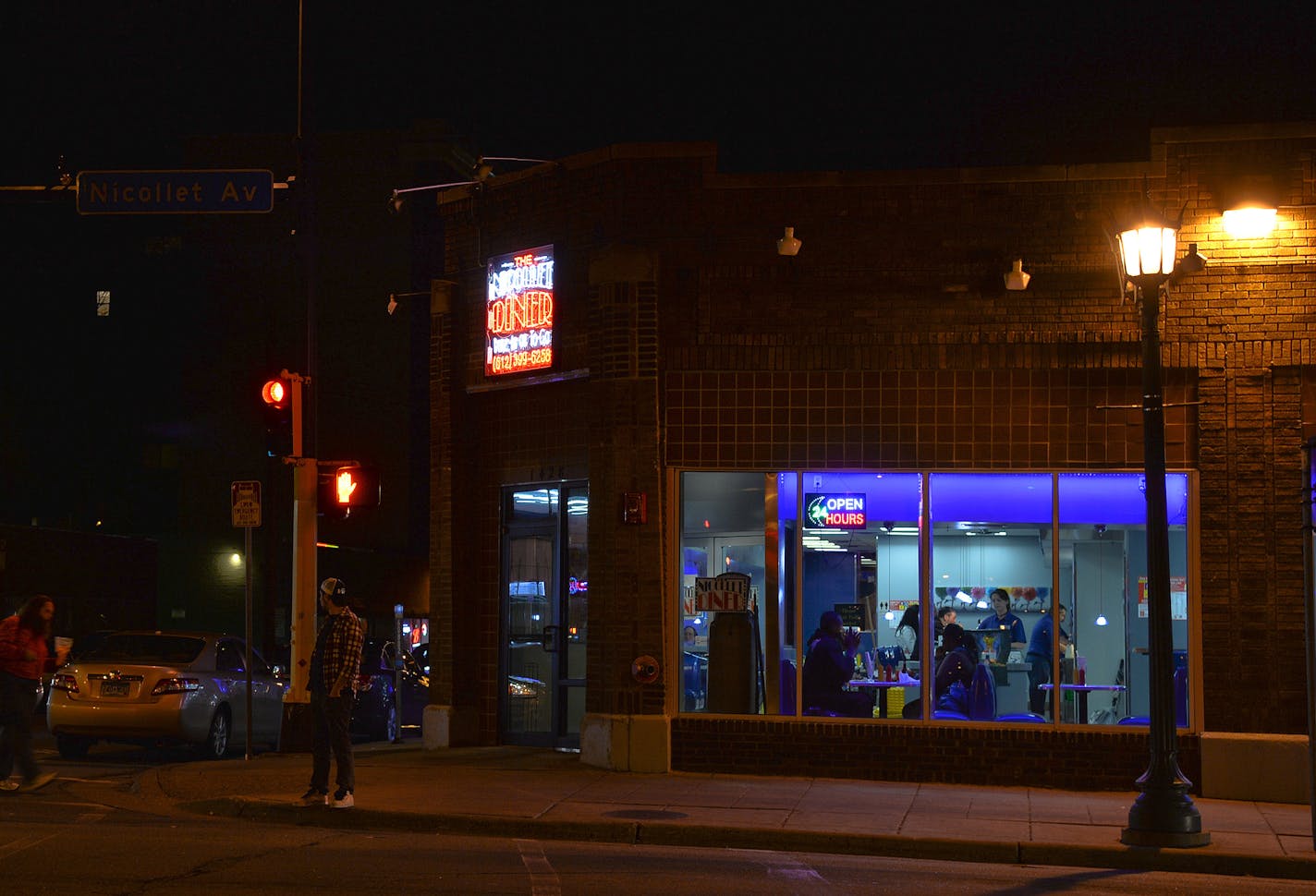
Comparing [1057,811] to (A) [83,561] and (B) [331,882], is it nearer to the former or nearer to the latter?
(B) [331,882]

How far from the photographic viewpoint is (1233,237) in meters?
14.5

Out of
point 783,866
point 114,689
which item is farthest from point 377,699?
point 783,866

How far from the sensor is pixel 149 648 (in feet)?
58.3

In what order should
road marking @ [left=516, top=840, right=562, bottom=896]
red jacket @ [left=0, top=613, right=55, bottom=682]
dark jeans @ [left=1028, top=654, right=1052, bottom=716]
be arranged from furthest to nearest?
dark jeans @ [left=1028, top=654, right=1052, bottom=716] → red jacket @ [left=0, top=613, right=55, bottom=682] → road marking @ [left=516, top=840, right=562, bottom=896]

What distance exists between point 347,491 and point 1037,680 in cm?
734

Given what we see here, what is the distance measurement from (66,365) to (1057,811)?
1713 inches

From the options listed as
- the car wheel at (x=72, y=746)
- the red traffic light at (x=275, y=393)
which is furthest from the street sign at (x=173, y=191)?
the car wheel at (x=72, y=746)

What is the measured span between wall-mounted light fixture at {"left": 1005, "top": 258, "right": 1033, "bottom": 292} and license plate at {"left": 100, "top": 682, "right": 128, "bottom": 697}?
10.7 m

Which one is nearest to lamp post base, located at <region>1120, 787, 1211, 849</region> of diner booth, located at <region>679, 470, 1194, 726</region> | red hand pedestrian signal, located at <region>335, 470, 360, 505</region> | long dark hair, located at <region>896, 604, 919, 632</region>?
diner booth, located at <region>679, 470, 1194, 726</region>

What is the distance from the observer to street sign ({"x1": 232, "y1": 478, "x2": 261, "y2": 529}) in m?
16.4

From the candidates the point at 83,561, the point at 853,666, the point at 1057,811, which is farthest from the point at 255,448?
the point at 1057,811

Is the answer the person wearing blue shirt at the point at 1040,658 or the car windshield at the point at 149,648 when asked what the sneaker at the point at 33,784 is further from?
the person wearing blue shirt at the point at 1040,658

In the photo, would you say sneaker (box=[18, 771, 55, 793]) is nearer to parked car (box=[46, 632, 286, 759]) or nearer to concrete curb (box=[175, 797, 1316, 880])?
concrete curb (box=[175, 797, 1316, 880])

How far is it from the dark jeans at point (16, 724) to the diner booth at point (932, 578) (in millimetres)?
6248
